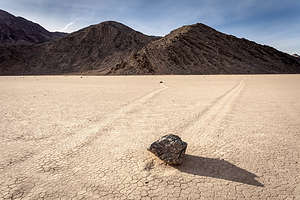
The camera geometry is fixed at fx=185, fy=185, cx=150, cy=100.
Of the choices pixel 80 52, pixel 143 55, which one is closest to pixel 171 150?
pixel 143 55

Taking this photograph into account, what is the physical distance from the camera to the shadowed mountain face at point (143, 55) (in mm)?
38500

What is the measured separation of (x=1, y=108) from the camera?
587cm

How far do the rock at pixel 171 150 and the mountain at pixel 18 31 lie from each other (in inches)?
3473

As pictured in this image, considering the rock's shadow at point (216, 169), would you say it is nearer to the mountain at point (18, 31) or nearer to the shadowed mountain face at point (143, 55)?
the shadowed mountain face at point (143, 55)

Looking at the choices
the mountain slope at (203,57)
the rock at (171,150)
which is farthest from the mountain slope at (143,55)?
the rock at (171,150)

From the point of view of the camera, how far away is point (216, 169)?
8.39ft

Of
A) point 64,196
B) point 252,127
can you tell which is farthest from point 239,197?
point 252,127

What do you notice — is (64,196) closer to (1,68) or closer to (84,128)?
(84,128)

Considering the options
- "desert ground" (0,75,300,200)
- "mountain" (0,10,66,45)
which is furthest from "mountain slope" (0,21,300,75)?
"desert ground" (0,75,300,200)

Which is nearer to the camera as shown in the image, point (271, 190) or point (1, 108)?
point (271, 190)

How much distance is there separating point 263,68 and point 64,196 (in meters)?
48.3

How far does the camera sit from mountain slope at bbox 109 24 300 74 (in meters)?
37.5

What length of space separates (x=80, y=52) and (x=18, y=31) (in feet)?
164

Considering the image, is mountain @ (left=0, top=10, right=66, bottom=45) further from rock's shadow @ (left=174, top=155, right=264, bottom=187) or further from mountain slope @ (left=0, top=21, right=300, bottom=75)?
rock's shadow @ (left=174, top=155, right=264, bottom=187)
